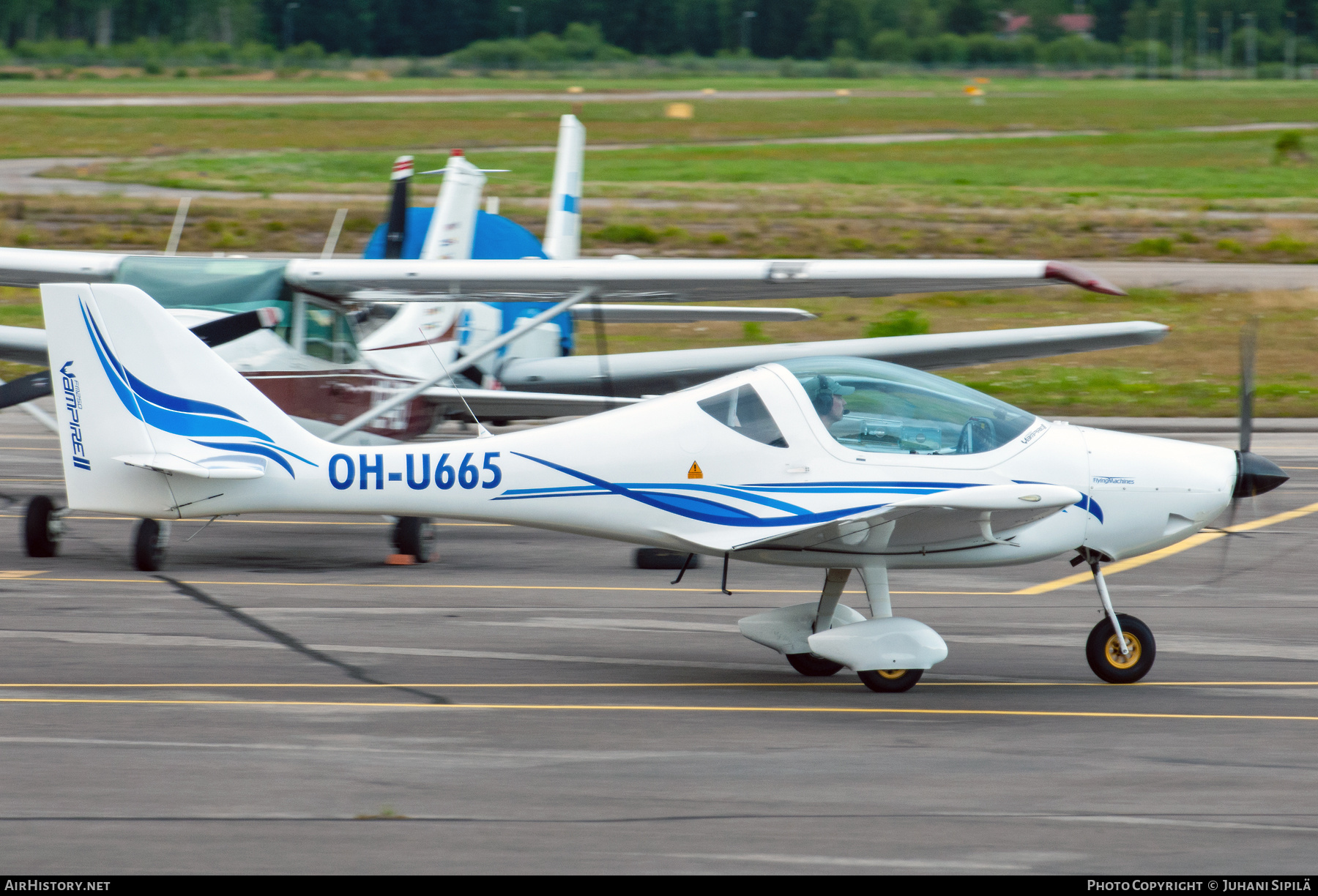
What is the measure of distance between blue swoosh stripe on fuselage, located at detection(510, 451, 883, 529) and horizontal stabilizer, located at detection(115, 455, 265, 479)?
6.21ft

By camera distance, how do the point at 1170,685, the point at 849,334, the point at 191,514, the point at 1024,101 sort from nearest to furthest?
the point at 1170,685
the point at 191,514
the point at 849,334
the point at 1024,101

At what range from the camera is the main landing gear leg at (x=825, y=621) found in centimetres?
849

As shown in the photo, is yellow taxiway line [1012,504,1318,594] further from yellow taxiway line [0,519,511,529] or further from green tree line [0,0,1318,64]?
green tree line [0,0,1318,64]

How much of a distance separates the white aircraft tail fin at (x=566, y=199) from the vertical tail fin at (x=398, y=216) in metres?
3.24

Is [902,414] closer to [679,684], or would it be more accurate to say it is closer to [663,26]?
[679,684]

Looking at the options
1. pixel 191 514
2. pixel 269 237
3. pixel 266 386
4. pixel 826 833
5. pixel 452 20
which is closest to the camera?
pixel 826 833

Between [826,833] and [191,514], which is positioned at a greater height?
[191,514]

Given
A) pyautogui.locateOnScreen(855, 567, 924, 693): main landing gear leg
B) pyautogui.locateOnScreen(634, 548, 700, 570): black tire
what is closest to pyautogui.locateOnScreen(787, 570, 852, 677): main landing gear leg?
pyautogui.locateOnScreen(855, 567, 924, 693): main landing gear leg

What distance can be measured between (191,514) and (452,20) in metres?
173

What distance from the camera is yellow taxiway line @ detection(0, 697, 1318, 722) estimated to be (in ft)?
25.9

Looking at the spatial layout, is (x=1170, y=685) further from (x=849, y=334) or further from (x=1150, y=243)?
(x=1150, y=243)

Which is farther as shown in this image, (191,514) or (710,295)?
(710,295)

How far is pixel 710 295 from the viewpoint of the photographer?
12227mm

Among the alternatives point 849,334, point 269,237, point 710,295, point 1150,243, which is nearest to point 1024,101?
point 1150,243
